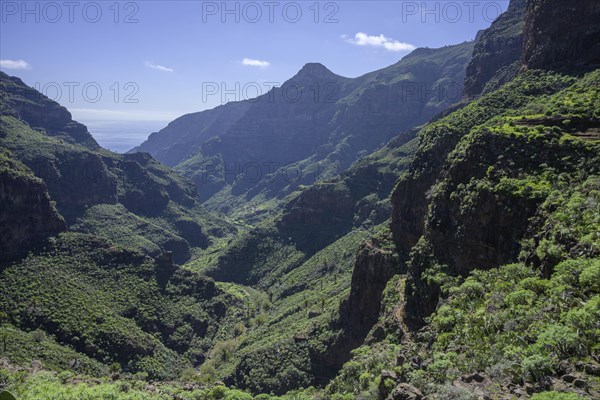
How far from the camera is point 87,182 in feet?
621

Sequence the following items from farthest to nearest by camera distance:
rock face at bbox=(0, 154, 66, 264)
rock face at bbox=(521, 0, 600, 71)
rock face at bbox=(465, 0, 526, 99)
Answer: rock face at bbox=(465, 0, 526, 99) → rock face at bbox=(0, 154, 66, 264) → rock face at bbox=(521, 0, 600, 71)

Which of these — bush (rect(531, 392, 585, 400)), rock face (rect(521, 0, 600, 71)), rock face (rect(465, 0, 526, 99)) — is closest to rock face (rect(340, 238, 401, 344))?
rock face (rect(521, 0, 600, 71))

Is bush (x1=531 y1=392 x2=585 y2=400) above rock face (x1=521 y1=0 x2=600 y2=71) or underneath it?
underneath

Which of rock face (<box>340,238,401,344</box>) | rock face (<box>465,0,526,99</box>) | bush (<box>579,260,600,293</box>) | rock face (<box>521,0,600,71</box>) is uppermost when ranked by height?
rock face (<box>465,0,526,99</box>)

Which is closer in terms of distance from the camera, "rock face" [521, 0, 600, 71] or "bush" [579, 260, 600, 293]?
"bush" [579, 260, 600, 293]

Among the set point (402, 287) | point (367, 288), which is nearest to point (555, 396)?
point (402, 287)

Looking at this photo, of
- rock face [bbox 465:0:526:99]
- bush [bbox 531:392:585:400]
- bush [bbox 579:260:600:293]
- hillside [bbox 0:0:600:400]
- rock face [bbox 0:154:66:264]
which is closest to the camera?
bush [bbox 531:392:585:400]

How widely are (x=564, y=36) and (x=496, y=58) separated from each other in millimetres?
80136

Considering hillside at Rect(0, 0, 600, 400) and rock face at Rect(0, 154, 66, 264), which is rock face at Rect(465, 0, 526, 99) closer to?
hillside at Rect(0, 0, 600, 400)

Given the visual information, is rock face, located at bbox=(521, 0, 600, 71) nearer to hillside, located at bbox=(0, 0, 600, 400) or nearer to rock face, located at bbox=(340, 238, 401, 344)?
hillside, located at bbox=(0, 0, 600, 400)

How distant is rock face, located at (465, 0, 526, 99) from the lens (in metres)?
140

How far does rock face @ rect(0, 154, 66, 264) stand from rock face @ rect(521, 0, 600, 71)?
368ft

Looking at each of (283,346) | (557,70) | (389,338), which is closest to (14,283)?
(283,346)

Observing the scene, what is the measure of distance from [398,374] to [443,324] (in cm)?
702
